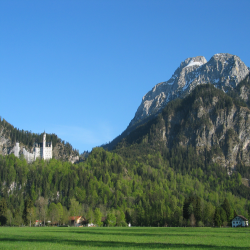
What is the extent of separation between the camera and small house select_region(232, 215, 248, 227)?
450 ft

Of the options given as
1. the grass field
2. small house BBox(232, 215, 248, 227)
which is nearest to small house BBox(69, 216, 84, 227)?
small house BBox(232, 215, 248, 227)

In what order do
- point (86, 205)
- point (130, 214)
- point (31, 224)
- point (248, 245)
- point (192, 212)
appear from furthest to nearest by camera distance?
point (86, 205), point (130, 214), point (31, 224), point (192, 212), point (248, 245)

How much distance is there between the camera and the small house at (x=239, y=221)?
450 feet

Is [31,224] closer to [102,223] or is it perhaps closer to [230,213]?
[102,223]

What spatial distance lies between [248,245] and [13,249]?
103 feet

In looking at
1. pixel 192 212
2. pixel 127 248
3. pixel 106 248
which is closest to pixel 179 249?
pixel 127 248

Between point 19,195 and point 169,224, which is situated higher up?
point 19,195

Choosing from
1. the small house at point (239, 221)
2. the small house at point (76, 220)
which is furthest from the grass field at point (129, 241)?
the small house at point (76, 220)

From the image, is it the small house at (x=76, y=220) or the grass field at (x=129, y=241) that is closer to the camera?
A: the grass field at (x=129, y=241)

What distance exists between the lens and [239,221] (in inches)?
5502

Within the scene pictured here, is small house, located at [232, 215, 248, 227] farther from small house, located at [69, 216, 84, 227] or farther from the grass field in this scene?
the grass field

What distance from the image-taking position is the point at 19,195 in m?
198

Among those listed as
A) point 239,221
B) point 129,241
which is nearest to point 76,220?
point 239,221

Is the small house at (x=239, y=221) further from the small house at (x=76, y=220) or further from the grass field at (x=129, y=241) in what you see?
the grass field at (x=129, y=241)
